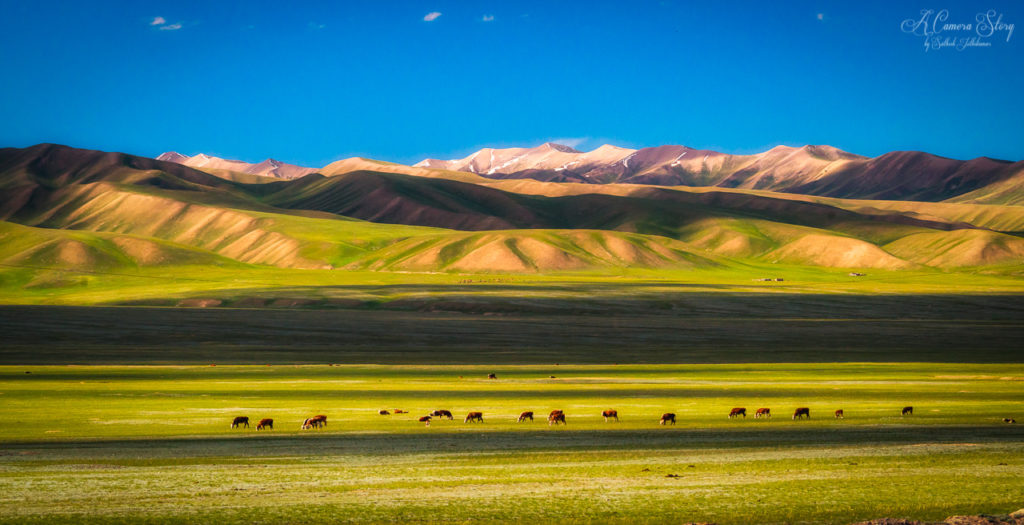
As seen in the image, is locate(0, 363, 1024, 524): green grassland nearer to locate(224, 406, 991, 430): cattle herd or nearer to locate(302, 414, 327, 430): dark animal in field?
locate(224, 406, 991, 430): cattle herd

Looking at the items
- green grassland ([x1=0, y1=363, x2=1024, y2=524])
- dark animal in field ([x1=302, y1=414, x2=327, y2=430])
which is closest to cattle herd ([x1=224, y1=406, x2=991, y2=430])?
dark animal in field ([x1=302, y1=414, x2=327, y2=430])

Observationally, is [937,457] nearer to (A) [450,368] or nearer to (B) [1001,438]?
(B) [1001,438]

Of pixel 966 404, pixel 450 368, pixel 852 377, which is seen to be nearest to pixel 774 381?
pixel 852 377

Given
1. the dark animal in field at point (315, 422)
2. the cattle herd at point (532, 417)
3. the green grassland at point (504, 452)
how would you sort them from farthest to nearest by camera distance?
the cattle herd at point (532, 417) < the dark animal in field at point (315, 422) < the green grassland at point (504, 452)

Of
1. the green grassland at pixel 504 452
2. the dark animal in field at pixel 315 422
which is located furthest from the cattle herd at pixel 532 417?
the green grassland at pixel 504 452

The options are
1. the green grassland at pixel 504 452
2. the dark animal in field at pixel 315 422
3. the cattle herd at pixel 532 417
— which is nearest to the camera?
the green grassland at pixel 504 452

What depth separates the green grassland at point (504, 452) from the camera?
19.7 m

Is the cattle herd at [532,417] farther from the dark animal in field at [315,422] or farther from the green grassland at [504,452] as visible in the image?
the green grassland at [504,452]

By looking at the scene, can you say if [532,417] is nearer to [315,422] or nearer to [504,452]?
[315,422]

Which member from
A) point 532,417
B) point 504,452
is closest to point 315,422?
point 532,417

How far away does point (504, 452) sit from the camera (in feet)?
98.4

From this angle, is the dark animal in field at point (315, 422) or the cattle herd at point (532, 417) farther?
the cattle herd at point (532, 417)

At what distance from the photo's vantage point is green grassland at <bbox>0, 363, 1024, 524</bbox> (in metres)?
19.7

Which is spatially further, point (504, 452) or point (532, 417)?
point (532, 417)
